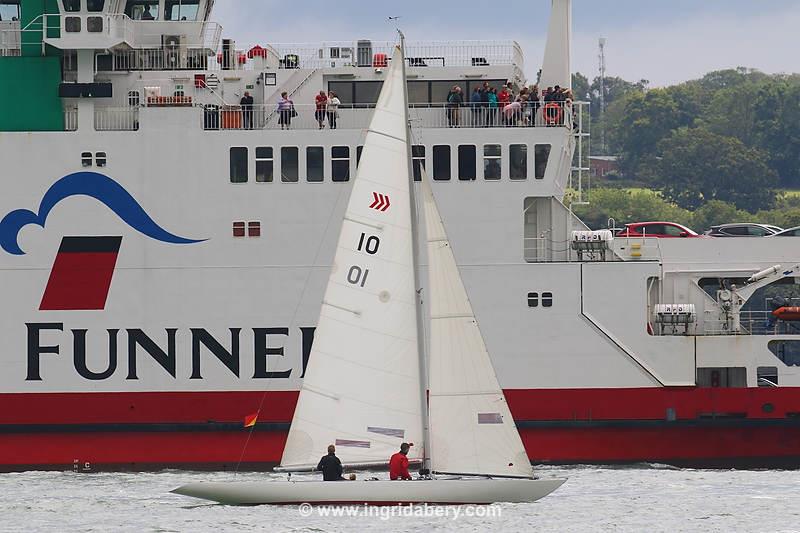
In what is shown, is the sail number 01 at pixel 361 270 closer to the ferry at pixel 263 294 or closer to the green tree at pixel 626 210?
the ferry at pixel 263 294

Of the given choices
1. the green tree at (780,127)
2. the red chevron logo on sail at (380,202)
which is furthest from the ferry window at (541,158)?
the green tree at (780,127)

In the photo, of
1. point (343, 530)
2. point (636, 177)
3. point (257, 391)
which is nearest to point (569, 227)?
point (257, 391)

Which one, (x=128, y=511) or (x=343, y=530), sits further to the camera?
(x=128, y=511)

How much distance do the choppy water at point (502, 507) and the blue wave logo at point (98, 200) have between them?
4.10m

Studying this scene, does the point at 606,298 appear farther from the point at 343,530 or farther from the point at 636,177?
the point at 636,177

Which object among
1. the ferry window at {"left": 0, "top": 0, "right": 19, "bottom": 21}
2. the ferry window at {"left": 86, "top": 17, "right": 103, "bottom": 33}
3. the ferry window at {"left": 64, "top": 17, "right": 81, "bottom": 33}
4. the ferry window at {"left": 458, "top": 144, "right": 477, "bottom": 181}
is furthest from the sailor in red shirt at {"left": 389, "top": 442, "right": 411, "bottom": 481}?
the ferry window at {"left": 0, "top": 0, "right": 19, "bottom": 21}

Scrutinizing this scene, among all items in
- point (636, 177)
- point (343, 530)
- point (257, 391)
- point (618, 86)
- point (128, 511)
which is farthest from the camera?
point (618, 86)

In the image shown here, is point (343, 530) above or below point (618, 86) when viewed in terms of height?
below

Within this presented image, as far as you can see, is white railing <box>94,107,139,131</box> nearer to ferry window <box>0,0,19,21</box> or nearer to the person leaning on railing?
the person leaning on railing

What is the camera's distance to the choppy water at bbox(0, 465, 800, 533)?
2439 cm

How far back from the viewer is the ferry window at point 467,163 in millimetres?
30062

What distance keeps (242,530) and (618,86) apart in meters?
132

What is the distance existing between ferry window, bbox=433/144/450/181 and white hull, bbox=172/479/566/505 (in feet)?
24.5

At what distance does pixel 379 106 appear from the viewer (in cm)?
2414
